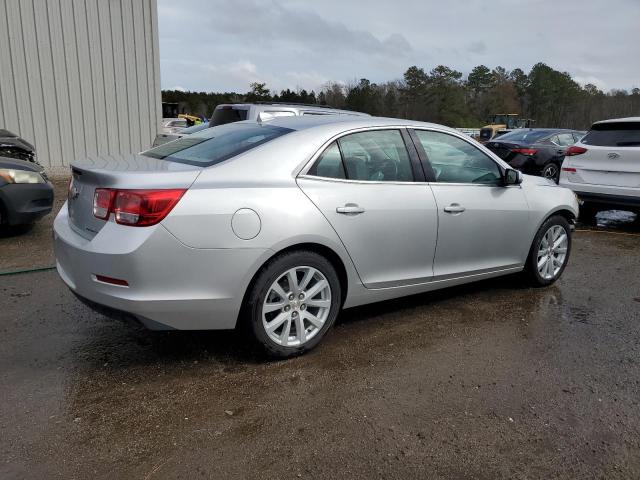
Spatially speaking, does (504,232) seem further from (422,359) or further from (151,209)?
(151,209)

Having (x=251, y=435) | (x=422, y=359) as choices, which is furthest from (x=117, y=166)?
(x=422, y=359)

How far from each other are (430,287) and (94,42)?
11486 millimetres

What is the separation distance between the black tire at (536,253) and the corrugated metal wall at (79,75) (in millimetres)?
11038

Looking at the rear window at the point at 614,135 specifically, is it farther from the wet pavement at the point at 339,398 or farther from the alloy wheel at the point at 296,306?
the alloy wheel at the point at 296,306

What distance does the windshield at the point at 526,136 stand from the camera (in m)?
12.5

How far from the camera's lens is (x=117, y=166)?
10.9 ft

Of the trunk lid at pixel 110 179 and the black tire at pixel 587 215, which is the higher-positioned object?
the trunk lid at pixel 110 179

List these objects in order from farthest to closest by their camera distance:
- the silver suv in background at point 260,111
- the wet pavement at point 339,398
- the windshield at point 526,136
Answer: the windshield at point 526,136, the silver suv in background at point 260,111, the wet pavement at point 339,398

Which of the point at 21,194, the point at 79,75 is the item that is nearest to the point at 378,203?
the point at 21,194

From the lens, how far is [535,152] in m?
12.0

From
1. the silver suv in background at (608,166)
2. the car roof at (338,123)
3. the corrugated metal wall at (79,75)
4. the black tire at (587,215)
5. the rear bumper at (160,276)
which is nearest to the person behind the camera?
the rear bumper at (160,276)

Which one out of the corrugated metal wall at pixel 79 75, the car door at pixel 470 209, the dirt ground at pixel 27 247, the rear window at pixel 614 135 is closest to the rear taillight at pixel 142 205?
the car door at pixel 470 209

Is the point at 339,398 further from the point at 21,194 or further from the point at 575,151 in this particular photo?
the point at 575,151

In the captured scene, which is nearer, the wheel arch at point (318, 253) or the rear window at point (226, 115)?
the wheel arch at point (318, 253)
